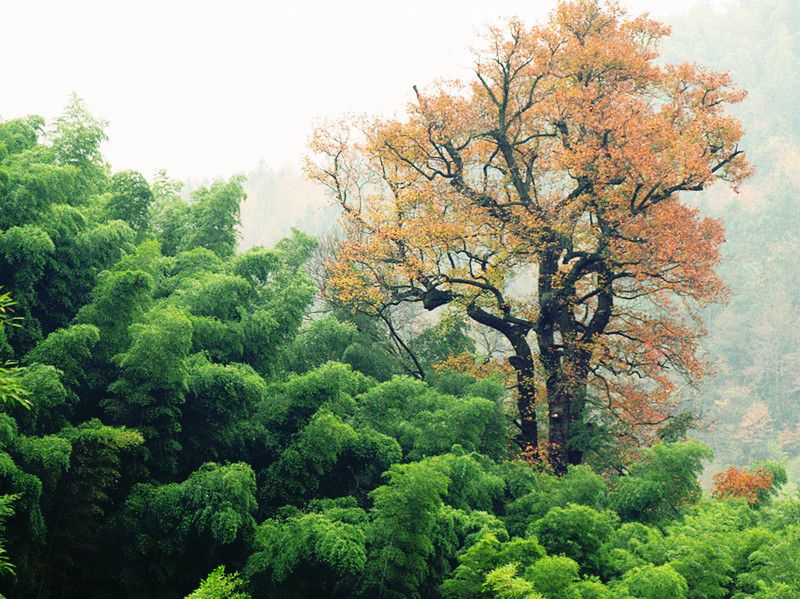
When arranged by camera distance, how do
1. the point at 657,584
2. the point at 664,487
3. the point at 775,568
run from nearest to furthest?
the point at 657,584 → the point at 775,568 → the point at 664,487

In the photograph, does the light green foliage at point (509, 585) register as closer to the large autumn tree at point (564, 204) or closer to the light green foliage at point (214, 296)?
the light green foliage at point (214, 296)

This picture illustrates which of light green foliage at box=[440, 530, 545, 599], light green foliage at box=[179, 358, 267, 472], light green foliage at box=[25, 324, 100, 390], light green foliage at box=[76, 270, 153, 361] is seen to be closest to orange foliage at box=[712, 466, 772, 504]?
light green foliage at box=[440, 530, 545, 599]

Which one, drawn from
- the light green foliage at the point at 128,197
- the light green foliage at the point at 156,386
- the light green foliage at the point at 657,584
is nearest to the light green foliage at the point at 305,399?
the light green foliage at the point at 156,386

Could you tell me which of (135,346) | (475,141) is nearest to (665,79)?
(475,141)

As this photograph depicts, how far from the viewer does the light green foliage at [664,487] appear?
6.12 metres

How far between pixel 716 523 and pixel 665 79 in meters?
7.33

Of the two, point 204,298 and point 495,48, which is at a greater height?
point 495,48

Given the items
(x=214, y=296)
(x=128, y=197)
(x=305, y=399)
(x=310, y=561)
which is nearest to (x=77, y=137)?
(x=128, y=197)

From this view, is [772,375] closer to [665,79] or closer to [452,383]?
[665,79]

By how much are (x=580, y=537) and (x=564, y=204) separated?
19.3ft

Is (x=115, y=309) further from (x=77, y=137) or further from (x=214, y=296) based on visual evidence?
(x=77, y=137)

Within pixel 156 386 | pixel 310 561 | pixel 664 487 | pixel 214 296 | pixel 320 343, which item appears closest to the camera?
pixel 310 561

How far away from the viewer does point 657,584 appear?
376 centimetres

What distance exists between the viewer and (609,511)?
5.92 m
